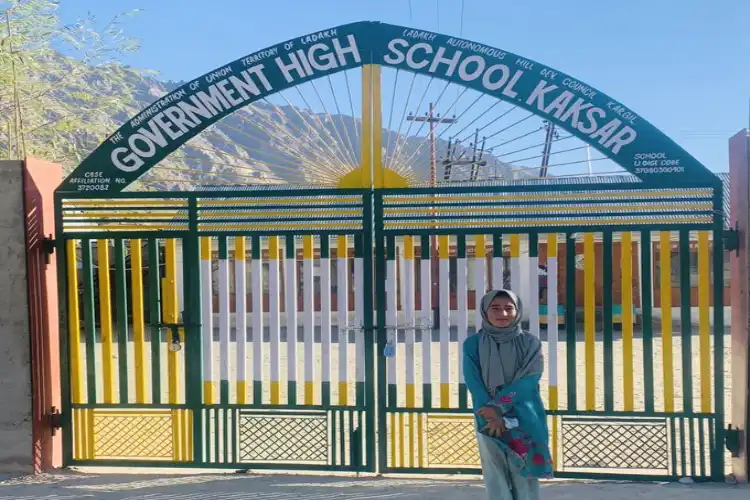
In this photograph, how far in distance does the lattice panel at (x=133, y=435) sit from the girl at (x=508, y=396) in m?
2.61

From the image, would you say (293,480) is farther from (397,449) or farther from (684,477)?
(684,477)

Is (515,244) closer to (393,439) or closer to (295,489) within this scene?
(393,439)

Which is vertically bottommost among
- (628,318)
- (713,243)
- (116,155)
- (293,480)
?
(293,480)

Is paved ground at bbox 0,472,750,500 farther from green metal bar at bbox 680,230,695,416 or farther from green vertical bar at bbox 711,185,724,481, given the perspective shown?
green metal bar at bbox 680,230,695,416

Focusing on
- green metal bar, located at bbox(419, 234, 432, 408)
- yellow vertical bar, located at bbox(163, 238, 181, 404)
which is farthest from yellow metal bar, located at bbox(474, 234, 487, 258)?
yellow vertical bar, located at bbox(163, 238, 181, 404)

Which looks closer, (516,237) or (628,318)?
(628,318)

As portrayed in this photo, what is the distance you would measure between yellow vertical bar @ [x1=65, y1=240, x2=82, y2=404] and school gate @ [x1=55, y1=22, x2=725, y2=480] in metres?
0.02

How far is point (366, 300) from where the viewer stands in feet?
15.0

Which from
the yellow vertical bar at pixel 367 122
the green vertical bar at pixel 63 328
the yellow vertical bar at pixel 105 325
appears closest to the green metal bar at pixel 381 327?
the yellow vertical bar at pixel 367 122

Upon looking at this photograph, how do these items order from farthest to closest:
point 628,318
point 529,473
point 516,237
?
point 516,237 < point 628,318 < point 529,473

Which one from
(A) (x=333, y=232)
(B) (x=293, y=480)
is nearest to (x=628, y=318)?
(A) (x=333, y=232)

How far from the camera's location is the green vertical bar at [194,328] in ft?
15.3

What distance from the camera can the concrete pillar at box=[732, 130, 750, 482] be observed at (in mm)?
4246

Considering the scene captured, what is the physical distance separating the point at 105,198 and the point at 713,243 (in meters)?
4.49
